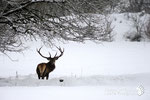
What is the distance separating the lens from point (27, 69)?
17.3 metres

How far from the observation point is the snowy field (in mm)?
6520

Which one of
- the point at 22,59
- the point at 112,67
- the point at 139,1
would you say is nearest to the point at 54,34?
the point at 112,67

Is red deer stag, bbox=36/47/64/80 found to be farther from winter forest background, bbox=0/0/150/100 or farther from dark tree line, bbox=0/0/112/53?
dark tree line, bbox=0/0/112/53

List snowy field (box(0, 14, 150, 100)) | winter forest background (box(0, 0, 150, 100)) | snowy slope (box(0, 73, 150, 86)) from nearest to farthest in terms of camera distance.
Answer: snowy field (box(0, 14, 150, 100)) → winter forest background (box(0, 0, 150, 100)) → snowy slope (box(0, 73, 150, 86))

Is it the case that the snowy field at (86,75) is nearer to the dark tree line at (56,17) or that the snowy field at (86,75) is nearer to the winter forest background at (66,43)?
the winter forest background at (66,43)

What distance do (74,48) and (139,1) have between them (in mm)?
25371

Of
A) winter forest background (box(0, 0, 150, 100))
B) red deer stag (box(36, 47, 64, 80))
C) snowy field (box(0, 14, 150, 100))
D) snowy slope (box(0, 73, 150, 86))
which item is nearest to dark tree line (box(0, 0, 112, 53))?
winter forest background (box(0, 0, 150, 100))

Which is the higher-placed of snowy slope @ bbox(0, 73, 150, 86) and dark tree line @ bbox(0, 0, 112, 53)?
dark tree line @ bbox(0, 0, 112, 53)

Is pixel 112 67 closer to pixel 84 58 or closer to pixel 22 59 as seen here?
pixel 84 58

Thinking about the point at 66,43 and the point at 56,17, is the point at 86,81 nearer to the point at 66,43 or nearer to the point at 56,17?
the point at 66,43

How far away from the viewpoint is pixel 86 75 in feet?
46.6

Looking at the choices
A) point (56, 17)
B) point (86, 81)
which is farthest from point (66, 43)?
point (86, 81)

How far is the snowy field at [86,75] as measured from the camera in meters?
6.52

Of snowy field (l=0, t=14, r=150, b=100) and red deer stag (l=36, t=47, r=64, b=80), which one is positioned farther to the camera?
red deer stag (l=36, t=47, r=64, b=80)
